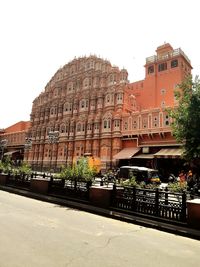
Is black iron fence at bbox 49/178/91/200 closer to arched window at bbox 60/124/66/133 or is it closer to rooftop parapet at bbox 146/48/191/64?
arched window at bbox 60/124/66/133

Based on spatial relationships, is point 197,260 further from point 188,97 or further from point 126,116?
point 126,116

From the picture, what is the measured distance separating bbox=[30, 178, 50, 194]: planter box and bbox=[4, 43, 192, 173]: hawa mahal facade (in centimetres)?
1867

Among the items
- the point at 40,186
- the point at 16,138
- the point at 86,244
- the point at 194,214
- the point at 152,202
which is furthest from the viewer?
the point at 16,138

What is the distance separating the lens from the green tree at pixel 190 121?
51.5 ft

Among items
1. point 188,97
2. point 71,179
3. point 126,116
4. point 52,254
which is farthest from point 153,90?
point 52,254

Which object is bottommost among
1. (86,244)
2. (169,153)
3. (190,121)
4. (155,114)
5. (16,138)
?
(86,244)

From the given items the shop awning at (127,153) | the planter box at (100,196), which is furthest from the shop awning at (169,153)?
the planter box at (100,196)

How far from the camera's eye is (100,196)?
1008 cm

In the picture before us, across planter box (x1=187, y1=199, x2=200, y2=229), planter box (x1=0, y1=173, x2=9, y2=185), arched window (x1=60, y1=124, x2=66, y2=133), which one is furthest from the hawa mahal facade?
planter box (x1=187, y1=199, x2=200, y2=229)

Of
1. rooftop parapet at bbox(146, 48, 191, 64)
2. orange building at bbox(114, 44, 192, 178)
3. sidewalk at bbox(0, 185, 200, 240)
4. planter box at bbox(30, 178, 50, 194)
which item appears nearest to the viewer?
sidewalk at bbox(0, 185, 200, 240)

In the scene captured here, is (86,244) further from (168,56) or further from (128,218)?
(168,56)

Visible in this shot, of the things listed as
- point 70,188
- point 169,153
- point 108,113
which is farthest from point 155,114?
point 70,188

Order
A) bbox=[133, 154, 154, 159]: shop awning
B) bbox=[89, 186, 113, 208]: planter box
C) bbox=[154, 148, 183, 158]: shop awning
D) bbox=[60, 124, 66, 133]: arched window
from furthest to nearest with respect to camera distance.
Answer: bbox=[60, 124, 66, 133]: arched window, bbox=[133, 154, 154, 159]: shop awning, bbox=[154, 148, 183, 158]: shop awning, bbox=[89, 186, 113, 208]: planter box

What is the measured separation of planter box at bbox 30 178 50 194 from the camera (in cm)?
1324
